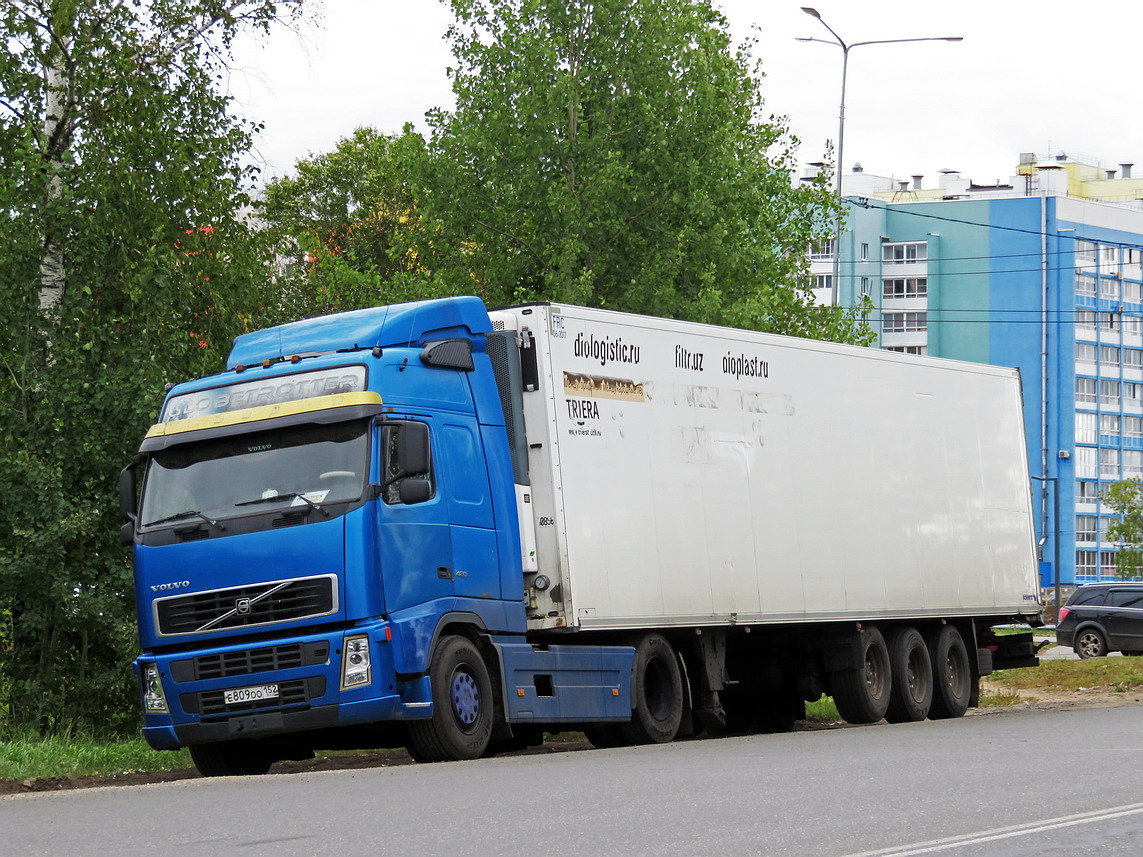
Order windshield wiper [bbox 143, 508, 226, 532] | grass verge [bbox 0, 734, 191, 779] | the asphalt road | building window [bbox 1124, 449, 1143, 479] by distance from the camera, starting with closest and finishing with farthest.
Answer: the asphalt road
windshield wiper [bbox 143, 508, 226, 532]
grass verge [bbox 0, 734, 191, 779]
building window [bbox 1124, 449, 1143, 479]

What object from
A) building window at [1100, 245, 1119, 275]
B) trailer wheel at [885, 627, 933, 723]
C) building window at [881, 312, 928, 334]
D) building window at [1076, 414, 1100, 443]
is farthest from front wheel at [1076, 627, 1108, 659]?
building window at [1100, 245, 1119, 275]

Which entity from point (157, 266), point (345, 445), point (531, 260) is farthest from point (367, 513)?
point (531, 260)

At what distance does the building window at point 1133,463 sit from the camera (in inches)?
4112

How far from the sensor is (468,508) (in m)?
14.2

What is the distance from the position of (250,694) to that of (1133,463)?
98237 mm

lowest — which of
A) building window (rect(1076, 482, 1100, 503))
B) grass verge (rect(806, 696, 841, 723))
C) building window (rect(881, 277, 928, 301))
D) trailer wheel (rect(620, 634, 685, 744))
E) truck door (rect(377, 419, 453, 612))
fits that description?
grass verge (rect(806, 696, 841, 723))

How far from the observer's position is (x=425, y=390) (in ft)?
46.2

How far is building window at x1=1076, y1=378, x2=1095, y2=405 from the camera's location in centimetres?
10088

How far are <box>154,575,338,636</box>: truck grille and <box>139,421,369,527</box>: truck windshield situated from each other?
566 millimetres

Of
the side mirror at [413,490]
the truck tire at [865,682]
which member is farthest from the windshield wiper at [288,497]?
the truck tire at [865,682]

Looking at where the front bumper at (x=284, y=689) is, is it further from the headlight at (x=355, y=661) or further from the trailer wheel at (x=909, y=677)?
the trailer wheel at (x=909, y=677)

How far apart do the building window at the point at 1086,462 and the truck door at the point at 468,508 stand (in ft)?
299

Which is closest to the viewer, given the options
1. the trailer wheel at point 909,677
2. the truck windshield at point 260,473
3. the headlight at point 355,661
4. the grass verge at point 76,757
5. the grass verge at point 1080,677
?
the headlight at point 355,661

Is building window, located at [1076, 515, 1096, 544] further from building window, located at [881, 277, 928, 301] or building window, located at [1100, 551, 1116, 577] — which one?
building window, located at [881, 277, 928, 301]
